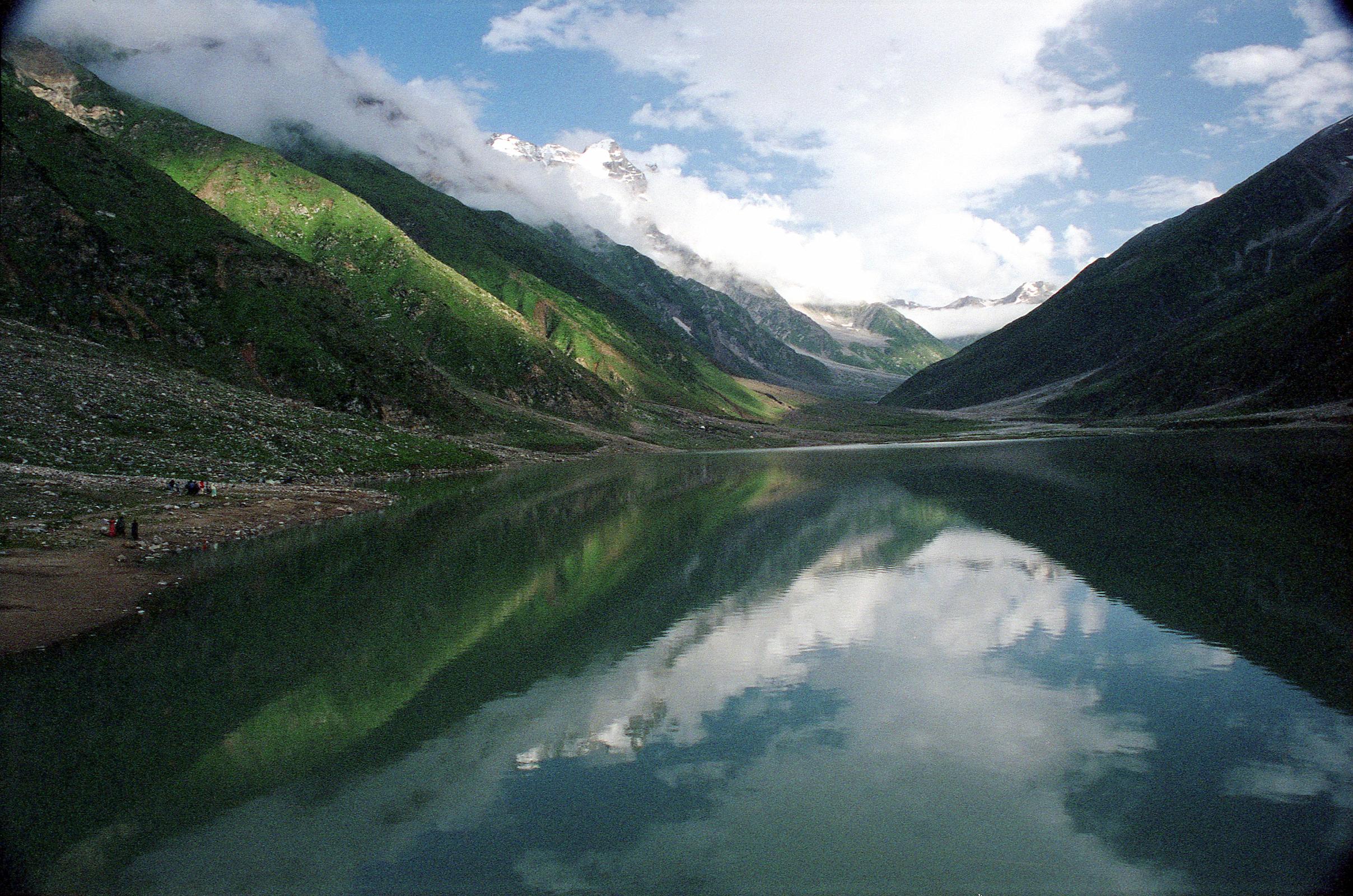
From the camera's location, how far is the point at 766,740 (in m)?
17.0

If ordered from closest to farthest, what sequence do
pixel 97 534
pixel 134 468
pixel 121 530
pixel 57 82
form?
pixel 97 534, pixel 121 530, pixel 134 468, pixel 57 82

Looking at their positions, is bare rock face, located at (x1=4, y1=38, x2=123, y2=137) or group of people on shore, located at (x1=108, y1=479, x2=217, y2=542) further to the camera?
bare rock face, located at (x1=4, y1=38, x2=123, y2=137)

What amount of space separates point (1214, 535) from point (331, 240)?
201m

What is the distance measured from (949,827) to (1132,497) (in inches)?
2213

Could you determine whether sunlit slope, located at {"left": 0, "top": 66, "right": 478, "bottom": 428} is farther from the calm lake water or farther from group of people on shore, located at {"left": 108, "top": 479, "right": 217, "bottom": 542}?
the calm lake water

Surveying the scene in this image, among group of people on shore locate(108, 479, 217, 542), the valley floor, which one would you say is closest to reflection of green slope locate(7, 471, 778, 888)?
the valley floor

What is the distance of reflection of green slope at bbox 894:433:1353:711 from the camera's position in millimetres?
23688

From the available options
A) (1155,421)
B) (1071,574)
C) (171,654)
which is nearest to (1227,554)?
(1071,574)

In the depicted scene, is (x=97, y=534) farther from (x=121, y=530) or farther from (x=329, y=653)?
(x=329, y=653)

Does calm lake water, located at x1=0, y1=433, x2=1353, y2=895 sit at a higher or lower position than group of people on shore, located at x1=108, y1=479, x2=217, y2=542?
lower

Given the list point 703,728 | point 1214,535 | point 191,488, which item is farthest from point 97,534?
point 1214,535

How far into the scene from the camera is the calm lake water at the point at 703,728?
12.3 m

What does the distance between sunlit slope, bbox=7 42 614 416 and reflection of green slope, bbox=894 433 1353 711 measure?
12006 cm

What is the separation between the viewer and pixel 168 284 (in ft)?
348
